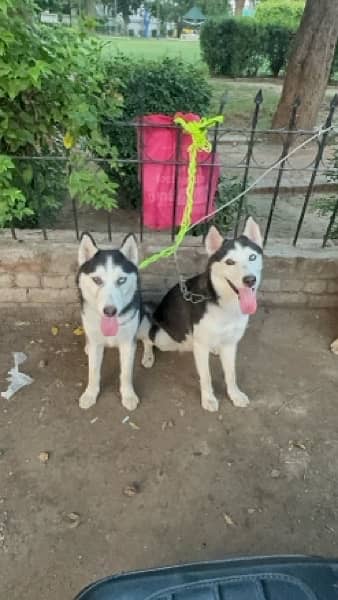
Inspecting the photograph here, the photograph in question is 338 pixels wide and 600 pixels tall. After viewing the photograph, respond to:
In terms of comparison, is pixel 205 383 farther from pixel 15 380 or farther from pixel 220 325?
pixel 15 380

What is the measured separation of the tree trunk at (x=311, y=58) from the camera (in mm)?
8258

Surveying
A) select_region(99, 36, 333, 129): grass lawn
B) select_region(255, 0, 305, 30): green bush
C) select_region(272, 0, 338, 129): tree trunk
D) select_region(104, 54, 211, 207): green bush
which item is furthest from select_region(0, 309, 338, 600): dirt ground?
select_region(255, 0, 305, 30): green bush

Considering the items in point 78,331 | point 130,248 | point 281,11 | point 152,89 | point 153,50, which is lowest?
point 78,331

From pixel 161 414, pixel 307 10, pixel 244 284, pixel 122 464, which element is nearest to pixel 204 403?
pixel 161 414

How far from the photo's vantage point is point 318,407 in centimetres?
349

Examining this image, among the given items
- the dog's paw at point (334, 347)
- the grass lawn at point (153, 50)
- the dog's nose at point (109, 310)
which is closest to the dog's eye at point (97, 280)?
the dog's nose at point (109, 310)

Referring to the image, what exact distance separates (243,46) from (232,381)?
16719 mm

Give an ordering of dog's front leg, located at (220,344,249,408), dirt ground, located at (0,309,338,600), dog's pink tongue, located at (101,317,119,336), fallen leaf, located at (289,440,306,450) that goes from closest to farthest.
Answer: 1. dirt ground, located at (0,309,338,600)
2. dog's pink tongue, located at (101,317,119,336)
3. fallen leaf, located at (289,440,306,450)
4. dog's front leg, located at (220,344,249,408)

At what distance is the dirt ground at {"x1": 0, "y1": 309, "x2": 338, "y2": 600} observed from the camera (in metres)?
2.53

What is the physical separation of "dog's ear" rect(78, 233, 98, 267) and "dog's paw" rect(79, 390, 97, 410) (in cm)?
109

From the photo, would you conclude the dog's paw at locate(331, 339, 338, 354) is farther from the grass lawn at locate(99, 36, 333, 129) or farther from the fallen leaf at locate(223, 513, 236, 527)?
the grass lawn at locate(99, 36, 333, 129)

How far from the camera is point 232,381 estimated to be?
136 inches

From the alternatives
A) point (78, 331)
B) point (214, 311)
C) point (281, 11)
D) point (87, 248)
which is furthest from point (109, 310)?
point (281, 11)

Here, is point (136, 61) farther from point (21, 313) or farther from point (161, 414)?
point (161, 414)
